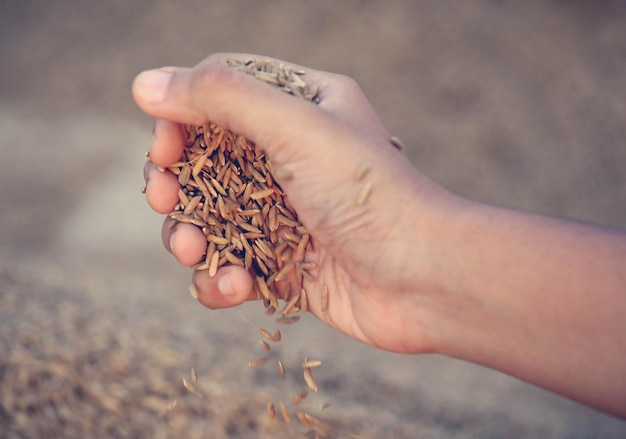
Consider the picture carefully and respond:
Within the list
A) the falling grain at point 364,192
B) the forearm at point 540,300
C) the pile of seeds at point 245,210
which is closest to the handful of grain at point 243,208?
the pile of seeds at point 245,210

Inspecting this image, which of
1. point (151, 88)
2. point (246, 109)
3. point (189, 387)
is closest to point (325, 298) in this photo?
point (189, 387)

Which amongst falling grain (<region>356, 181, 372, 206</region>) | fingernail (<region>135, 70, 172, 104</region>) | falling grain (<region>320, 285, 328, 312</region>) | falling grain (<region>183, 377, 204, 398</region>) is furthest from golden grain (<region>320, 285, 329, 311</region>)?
fingernail (<region>135, 70, 172, 104</region>)

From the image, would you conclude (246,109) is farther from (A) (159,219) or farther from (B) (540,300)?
(A) (159,219)

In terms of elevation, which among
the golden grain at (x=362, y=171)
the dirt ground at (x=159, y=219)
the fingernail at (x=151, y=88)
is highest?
the fingernail at (x=151, y=88)

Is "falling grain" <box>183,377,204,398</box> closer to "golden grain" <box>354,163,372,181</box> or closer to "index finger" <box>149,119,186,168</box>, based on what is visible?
"index finger" <box>149,119,186,168</box>

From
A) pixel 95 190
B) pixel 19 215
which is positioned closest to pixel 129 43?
pixel 95 190

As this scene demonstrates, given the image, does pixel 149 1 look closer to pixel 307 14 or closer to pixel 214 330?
pixel 307 14

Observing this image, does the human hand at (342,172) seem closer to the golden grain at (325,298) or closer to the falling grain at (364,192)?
the falling grain at (364,192)
